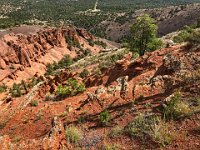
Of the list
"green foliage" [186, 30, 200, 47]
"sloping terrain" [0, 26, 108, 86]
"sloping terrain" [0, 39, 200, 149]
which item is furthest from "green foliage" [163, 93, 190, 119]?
"sloping terrain" [0, 26, 108, 86]

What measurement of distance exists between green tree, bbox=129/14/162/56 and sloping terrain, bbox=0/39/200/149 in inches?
765

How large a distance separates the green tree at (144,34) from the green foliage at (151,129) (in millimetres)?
32828

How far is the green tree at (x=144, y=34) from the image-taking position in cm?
4678

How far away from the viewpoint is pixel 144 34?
155ft

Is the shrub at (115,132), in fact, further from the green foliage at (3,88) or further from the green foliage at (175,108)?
the green foliage at (3,88)

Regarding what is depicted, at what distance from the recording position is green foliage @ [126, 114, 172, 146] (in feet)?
43.4

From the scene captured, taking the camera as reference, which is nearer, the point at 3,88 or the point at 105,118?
the point at 105,118

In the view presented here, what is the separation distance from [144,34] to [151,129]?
34.4m

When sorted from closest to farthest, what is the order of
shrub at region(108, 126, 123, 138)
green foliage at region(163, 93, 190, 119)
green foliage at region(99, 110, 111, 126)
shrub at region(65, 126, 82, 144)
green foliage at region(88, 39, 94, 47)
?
green foliage at region(163, 93, 190, 119)
shrub at region(108, 126, 123, 138)
shrub at region(65, 126, 82, 144)
green foliage at region(99, 110, 111, 126)
green foliage at region(88, 39, 94, 47)

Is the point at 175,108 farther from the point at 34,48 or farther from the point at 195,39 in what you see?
the point at 34,48

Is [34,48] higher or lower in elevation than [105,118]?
lower

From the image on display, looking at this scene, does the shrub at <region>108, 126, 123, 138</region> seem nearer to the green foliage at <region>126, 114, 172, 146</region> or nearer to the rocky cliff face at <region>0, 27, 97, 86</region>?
the green foliage at <region>126, 114, 172, 146</region>

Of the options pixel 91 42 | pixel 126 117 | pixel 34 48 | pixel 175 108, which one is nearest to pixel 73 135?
pixel 126 117

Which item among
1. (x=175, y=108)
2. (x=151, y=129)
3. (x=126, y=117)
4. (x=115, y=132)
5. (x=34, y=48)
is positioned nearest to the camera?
(x=151, y=129)
